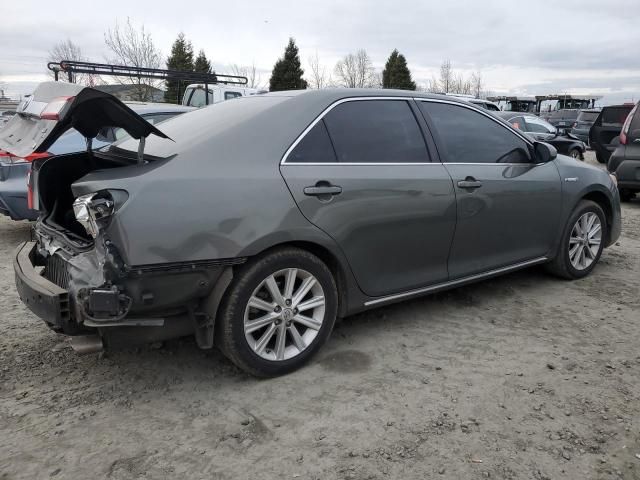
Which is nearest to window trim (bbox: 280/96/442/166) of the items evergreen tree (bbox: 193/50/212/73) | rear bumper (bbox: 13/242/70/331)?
rear bumper (bbox: 13/242/70/331)

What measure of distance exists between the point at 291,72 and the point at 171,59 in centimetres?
771

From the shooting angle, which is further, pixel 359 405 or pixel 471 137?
pixel 471 137

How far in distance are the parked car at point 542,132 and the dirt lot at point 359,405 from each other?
10693 mm

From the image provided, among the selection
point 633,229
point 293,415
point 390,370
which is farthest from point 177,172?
point 633,229

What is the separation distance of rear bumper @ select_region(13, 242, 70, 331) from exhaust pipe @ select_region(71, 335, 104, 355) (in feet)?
0.37

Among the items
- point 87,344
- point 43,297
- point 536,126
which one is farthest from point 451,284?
point 536,126

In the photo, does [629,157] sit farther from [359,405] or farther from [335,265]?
[359,405]

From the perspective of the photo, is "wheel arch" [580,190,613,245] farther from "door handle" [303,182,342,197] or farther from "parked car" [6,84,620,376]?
"door handle" [303,182,342,197]

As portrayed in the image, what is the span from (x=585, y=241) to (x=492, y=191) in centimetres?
149

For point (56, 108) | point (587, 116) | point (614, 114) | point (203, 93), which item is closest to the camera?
point (56, 108)

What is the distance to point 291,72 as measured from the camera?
29688 millimetres

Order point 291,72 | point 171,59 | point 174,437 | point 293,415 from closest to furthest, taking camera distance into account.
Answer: point 174,437, point 293,415, point 291,72, point 171,59

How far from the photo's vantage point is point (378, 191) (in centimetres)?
333

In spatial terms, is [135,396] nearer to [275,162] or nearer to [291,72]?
[275,162]
